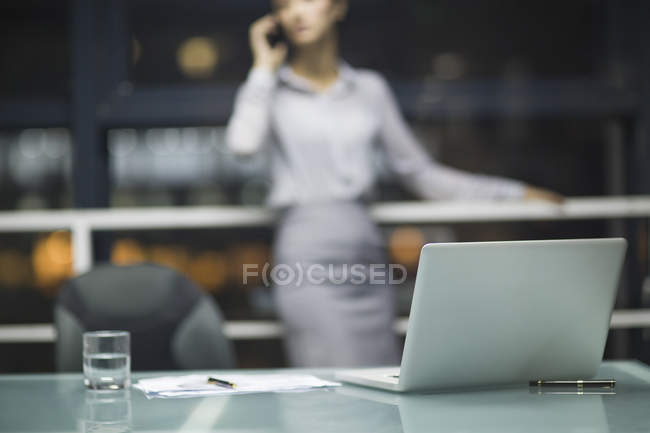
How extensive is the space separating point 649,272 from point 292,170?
1.41 m

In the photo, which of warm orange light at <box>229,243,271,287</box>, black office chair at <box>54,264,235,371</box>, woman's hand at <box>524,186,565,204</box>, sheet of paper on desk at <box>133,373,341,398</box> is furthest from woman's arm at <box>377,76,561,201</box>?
sheet of paper on desk at <box>133,373,341,398</box>

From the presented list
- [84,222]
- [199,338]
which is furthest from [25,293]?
[199,338]

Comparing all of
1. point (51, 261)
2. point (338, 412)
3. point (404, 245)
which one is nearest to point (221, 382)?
point (338, 412)

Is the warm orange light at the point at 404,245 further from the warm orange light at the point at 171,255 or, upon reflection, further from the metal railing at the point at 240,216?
the warm orange light at the point at 171,255

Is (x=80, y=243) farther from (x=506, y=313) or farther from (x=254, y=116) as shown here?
(x=506, y=313)

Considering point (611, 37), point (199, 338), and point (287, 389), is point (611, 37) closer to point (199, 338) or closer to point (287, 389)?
point (199, 338)

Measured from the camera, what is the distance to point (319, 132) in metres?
2.93

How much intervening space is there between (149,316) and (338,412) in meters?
0.89

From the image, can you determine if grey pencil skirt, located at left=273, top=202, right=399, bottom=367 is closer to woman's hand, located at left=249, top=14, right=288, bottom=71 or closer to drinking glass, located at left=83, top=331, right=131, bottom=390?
woman's hand, located at left=249, top=14, right=288, bottom=71

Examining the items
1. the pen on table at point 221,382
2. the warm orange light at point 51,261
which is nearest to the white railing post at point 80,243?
the warm orange light at point 51,261

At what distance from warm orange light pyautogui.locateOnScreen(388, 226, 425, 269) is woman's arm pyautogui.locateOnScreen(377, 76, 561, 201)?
0.18 m

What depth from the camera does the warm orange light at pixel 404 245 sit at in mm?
3312

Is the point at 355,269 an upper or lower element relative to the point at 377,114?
lower

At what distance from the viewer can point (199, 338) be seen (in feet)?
6.24
